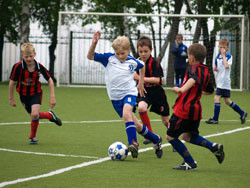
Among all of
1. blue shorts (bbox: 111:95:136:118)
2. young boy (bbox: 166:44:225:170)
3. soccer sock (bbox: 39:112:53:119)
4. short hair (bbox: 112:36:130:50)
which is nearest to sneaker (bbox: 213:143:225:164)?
young boy (bbox: 166:44:225:170)

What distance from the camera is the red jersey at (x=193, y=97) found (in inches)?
222

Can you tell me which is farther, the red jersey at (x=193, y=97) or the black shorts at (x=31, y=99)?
the black shorts at (x=31, y=99)

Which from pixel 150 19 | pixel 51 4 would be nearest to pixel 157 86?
pixel 51 4

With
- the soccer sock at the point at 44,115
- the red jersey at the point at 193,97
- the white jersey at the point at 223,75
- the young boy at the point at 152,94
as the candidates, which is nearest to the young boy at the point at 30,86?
the soccer sock at the point at 44,115

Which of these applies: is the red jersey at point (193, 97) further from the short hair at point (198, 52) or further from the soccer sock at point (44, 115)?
the soccer sock at point (44, 115)

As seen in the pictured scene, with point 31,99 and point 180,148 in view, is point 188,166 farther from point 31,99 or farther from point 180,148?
point 31,99

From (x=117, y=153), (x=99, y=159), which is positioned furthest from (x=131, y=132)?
(x=99, y=159)

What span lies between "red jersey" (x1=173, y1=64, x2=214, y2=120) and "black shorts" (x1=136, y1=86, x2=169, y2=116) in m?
1.86

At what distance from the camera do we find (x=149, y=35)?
23469mm

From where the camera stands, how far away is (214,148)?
227 inches

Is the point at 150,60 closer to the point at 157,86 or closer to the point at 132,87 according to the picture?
the point at 157,86

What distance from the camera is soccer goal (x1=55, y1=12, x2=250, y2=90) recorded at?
19.8 metres

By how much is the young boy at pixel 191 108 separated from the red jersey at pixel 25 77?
284cm

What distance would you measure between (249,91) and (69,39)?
8.56 m
